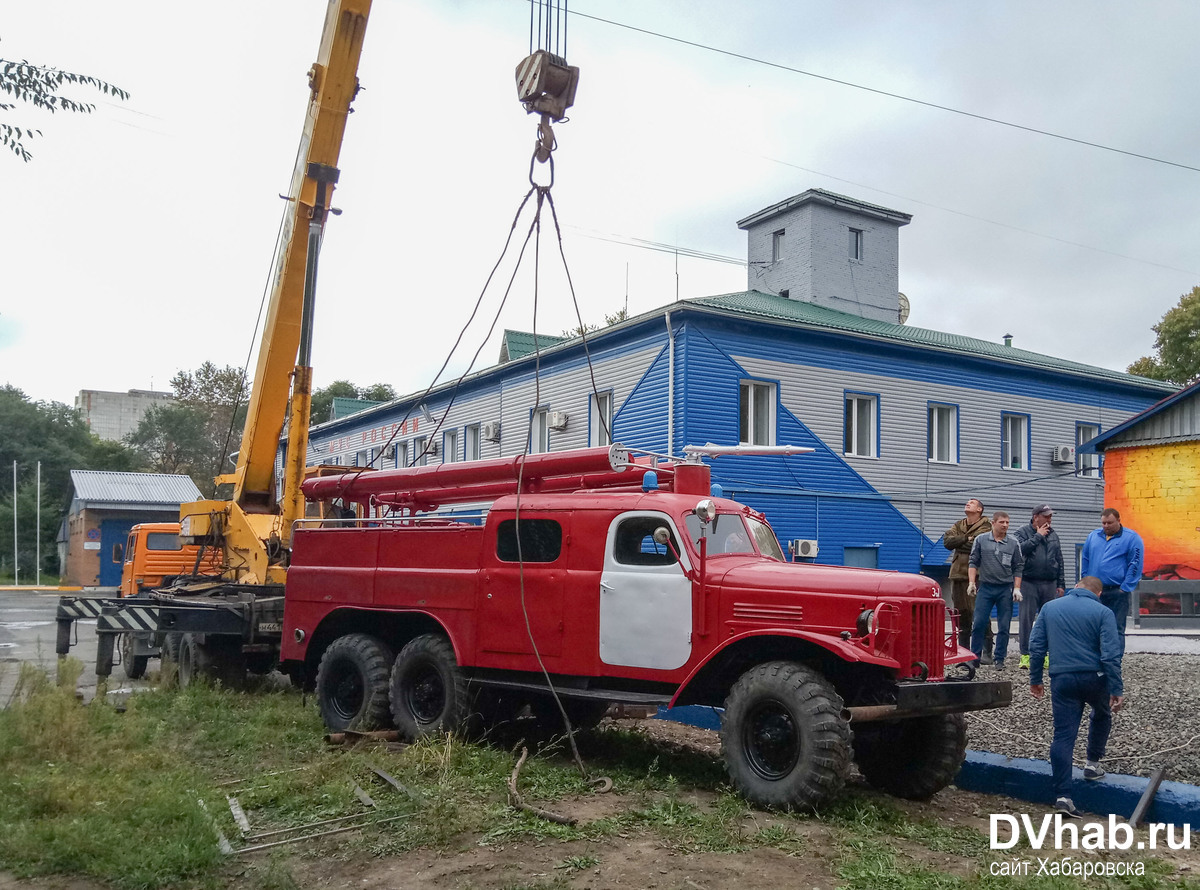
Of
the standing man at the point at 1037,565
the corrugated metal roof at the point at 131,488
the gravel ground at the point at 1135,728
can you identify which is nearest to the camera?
the gravel ground at the point at 1135,728

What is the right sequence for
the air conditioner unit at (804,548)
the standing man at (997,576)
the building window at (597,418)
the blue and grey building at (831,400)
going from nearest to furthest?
the air conditioner unit at (804,548)
the standing man at (997,576)
the blue and grey building at (831,400)
the building window at (597,418)

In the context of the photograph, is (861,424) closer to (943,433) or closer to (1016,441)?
(943,433)


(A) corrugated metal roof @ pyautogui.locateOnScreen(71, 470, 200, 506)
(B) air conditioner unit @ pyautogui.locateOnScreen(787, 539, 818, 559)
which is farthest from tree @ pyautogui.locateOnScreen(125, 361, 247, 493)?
(B) air conditioner unit @ pyautogui.locateOnScreen(787, 539, 818, 559)

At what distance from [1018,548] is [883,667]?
16.3ft

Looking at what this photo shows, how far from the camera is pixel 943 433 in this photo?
25047 mm

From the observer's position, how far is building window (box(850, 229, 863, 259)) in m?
28.7

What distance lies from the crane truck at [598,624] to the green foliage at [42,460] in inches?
1818

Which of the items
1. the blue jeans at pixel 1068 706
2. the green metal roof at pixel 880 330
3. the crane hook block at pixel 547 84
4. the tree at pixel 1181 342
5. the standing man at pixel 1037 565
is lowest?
the blue jeans at pixel 1068 706

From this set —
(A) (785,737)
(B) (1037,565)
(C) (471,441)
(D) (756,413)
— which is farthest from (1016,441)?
(A) (785,737)

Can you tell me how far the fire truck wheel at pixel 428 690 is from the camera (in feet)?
29.3

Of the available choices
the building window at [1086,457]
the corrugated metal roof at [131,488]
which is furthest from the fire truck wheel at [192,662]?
the corrugated metal roof at [131,488]

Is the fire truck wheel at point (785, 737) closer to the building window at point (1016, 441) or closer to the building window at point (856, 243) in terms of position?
the building window at point (1016, 441)

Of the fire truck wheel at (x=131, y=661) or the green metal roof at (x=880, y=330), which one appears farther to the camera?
the green metal roof at (x=880, y=330)

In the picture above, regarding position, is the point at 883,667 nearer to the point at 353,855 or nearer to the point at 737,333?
the point at 353,855
